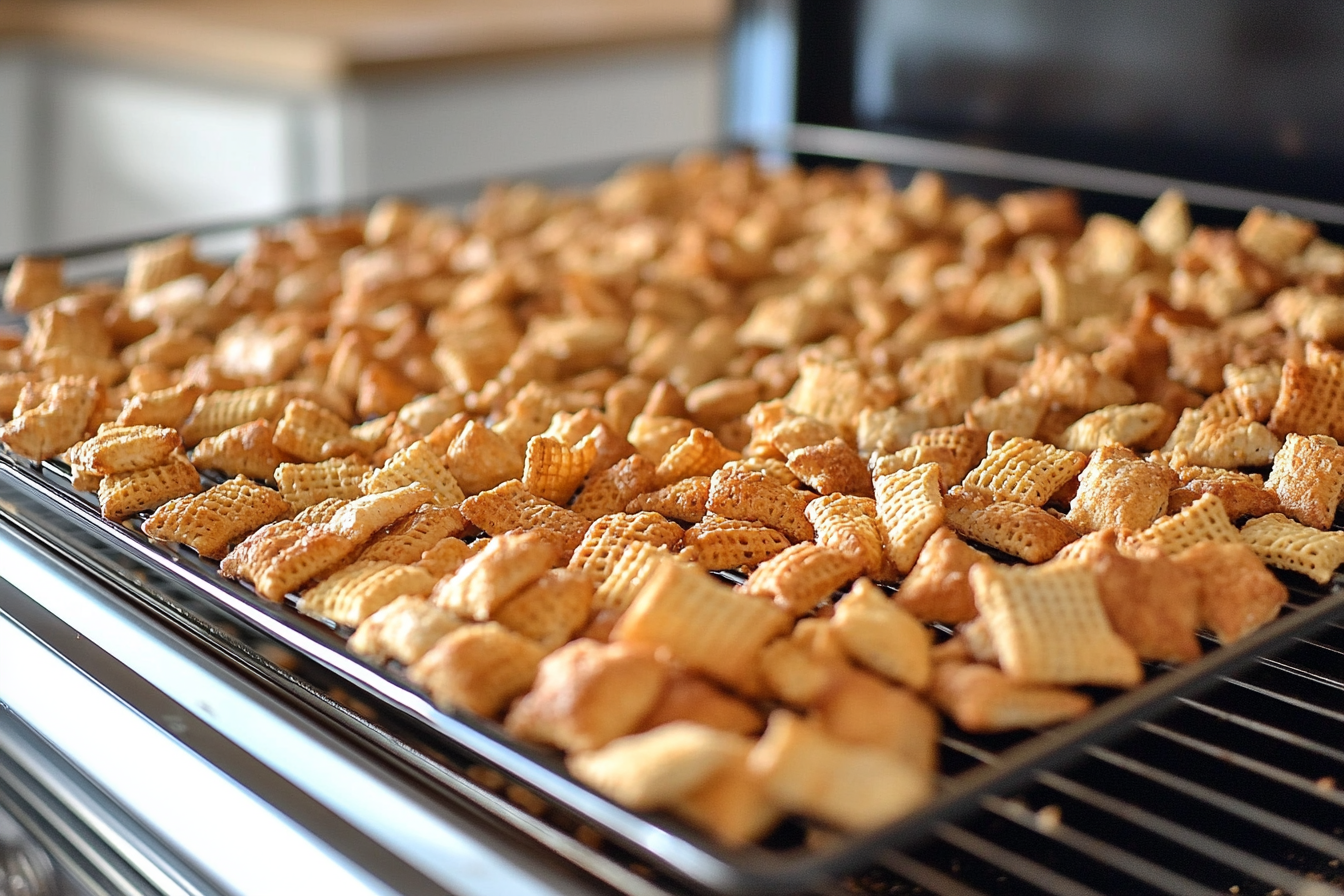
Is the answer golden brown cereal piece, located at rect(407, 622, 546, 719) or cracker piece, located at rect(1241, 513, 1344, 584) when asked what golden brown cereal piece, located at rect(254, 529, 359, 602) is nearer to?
golden brown cereal piece, located at rect(407, 622, 546, 719)

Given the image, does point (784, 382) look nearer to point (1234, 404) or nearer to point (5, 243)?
point (1234, 404)

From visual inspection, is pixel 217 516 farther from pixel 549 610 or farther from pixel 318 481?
pixel 549 610

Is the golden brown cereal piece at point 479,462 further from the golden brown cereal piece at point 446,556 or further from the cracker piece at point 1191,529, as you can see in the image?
the cracker piece at point 1191,529

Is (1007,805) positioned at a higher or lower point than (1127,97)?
lower

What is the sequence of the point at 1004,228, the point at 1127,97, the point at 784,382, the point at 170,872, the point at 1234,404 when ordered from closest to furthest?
the point at 170,872
the point at 1234,404
the point at 784,382
the point at 1004,228
the point at 1127,97

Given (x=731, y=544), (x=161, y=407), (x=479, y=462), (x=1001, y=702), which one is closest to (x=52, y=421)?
(x=161, y=407)

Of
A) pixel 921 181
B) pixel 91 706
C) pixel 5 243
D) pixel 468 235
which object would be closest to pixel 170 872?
pixel 91 706

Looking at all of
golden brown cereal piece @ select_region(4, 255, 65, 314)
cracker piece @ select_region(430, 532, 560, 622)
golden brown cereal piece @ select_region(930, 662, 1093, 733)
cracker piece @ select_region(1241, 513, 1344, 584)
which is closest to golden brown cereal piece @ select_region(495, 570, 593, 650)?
cracker piece @ select_region(430, 532, 560, 622)
